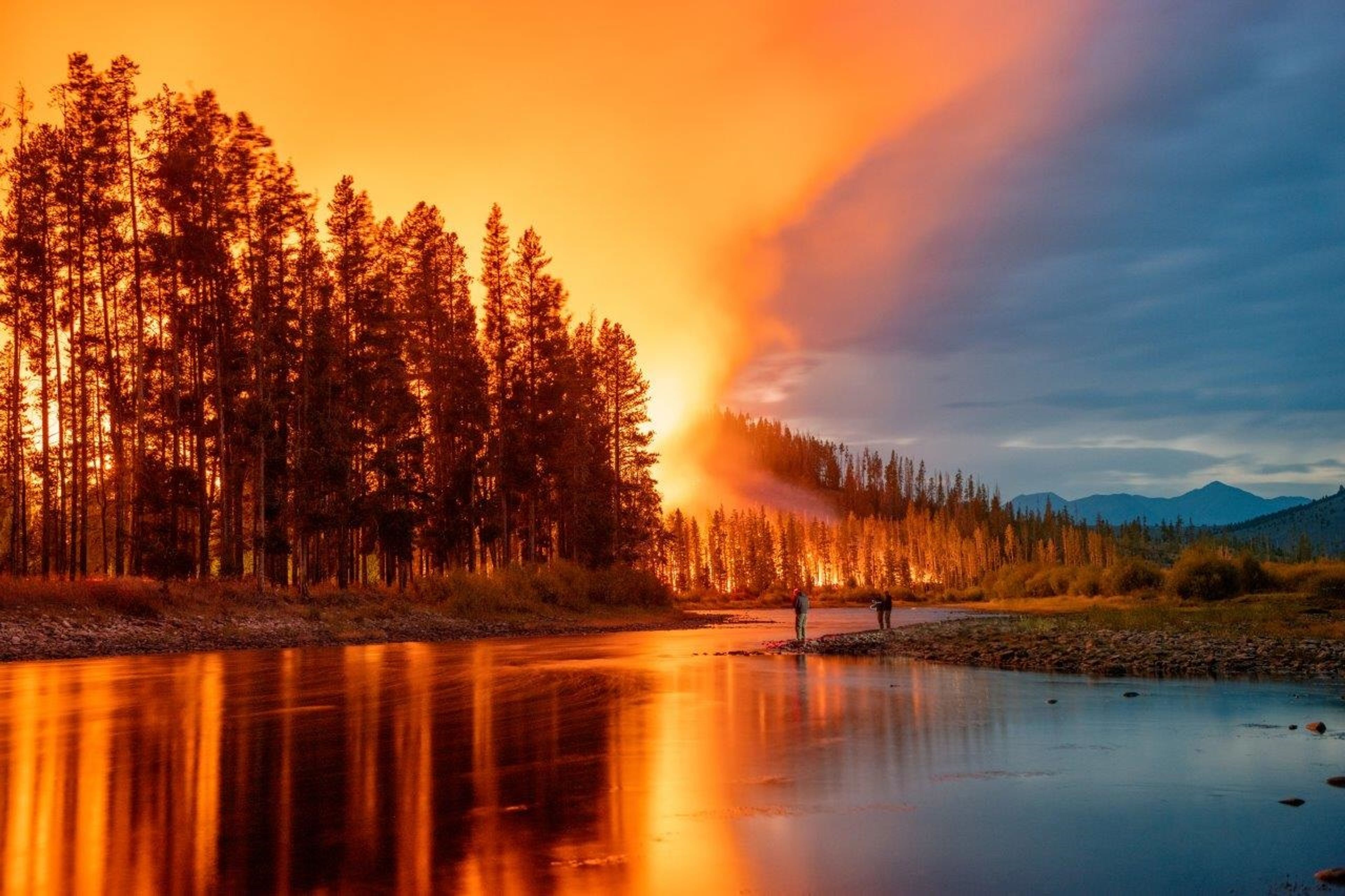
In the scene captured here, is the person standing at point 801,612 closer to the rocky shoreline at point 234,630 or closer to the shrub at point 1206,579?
the rocky shoreline at point 234,630

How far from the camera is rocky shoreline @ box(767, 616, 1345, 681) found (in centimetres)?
2948

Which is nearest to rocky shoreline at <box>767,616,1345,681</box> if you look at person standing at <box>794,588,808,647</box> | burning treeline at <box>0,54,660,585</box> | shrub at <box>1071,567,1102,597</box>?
person standing at <box>794,588,808,647</box>

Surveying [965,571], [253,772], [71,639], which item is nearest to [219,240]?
[71,639]

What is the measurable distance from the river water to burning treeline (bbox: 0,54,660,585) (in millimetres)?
28858

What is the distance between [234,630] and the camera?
4369cm

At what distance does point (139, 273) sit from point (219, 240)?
16.4ft

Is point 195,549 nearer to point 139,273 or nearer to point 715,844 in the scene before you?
point 139,273

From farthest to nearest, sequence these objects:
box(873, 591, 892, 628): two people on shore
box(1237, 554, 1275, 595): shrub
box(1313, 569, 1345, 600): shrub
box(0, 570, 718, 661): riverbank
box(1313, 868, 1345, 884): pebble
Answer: box(1237, 554, 1275, 595): shrub < box(873, 591, 892, 628): two people on shore < box(1313, 569, 1345, 600): shrub < box(0, 570, 718, 661): riverbank < box(1313, 868, 1345, 884): pebble

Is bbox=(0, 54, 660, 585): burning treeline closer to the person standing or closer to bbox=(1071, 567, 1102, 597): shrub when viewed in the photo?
the person standing

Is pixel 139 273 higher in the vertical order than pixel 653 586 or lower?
higher

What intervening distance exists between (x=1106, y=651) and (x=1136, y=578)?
162ft

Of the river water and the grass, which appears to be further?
the grass

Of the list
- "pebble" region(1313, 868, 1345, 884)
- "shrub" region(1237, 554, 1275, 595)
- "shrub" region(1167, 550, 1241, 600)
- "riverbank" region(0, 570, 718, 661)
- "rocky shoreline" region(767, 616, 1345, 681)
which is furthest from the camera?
"shrub" region(1167, 550, 1241, 600)

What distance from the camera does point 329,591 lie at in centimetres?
5462
